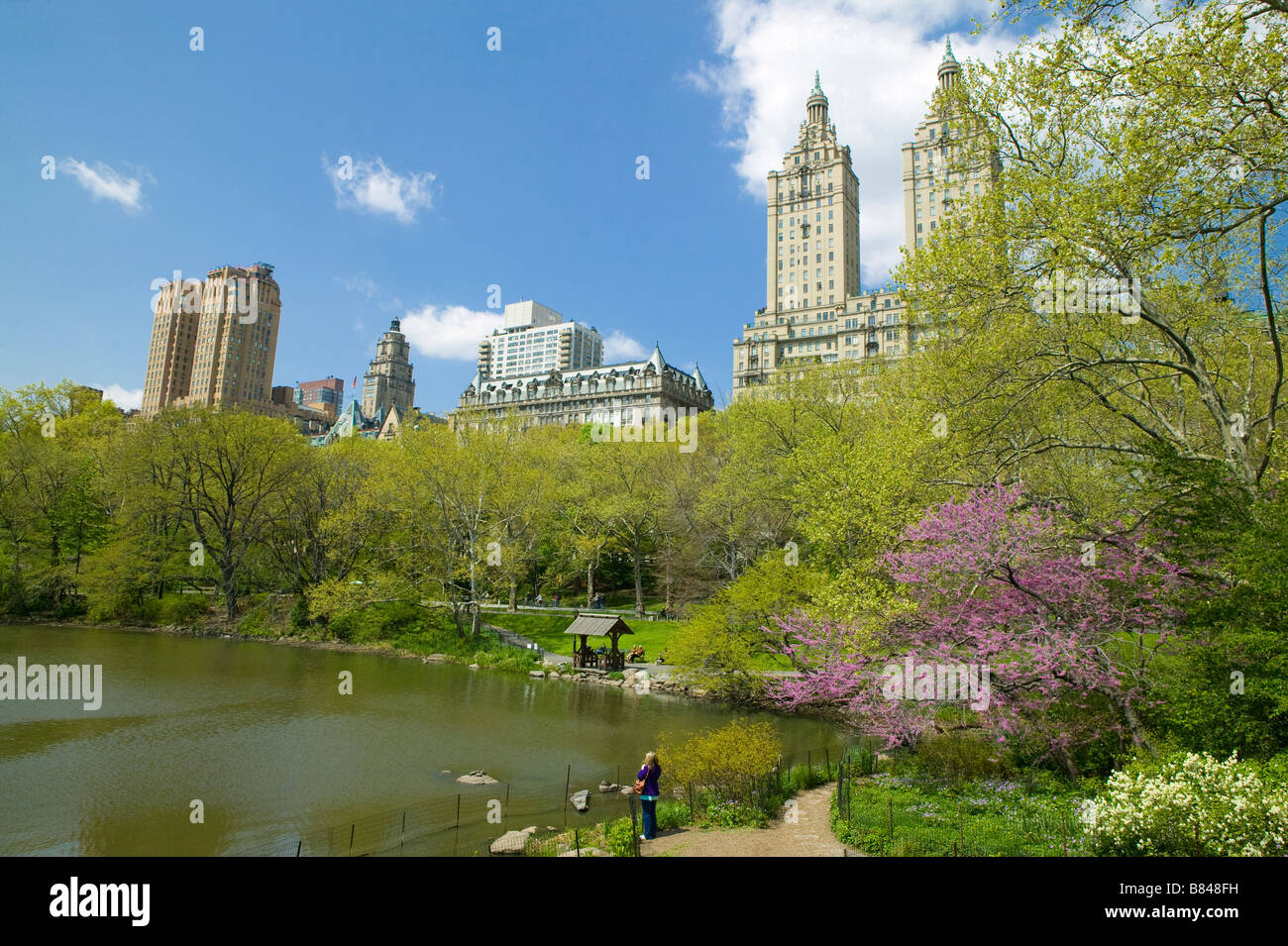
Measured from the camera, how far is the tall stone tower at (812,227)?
4082 inches

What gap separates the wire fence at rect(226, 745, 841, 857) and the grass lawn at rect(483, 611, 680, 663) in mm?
17627

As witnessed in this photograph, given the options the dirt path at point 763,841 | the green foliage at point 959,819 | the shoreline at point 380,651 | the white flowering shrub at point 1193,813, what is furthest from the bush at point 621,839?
the shoreline at point 380,651

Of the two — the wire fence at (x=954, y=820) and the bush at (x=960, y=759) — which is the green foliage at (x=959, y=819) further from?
the bush at (x=960, y=759)

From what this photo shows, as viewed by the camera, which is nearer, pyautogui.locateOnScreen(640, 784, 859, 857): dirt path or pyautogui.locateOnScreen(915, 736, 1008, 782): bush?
pyautogui.locateOnScreen(640, 784, 859, 857): dirt path

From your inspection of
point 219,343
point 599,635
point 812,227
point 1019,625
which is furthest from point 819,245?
point 219,343

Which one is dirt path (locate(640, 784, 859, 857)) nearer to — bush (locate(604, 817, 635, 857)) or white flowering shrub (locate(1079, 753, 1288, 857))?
bush (locate(604, 817, 635, 857))

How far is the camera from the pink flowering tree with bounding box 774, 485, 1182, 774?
41.2ft

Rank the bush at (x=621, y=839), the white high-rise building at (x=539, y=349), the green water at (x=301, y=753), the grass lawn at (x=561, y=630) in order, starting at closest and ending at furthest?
the bush at (x=621, y=839), the green water at (x=301, y=753), the grass lawn at (x=561, y=630), the white high-rise building at (x=539, y=349)

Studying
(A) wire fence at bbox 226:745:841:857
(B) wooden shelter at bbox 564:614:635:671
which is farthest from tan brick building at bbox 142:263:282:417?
(A) wire fence at bbox 226:745:841:857

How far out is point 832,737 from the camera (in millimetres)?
21422

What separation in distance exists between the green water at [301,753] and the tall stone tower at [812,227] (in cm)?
8849

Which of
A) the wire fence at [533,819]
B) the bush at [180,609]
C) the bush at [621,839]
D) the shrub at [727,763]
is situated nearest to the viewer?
the bush at [621,839]
